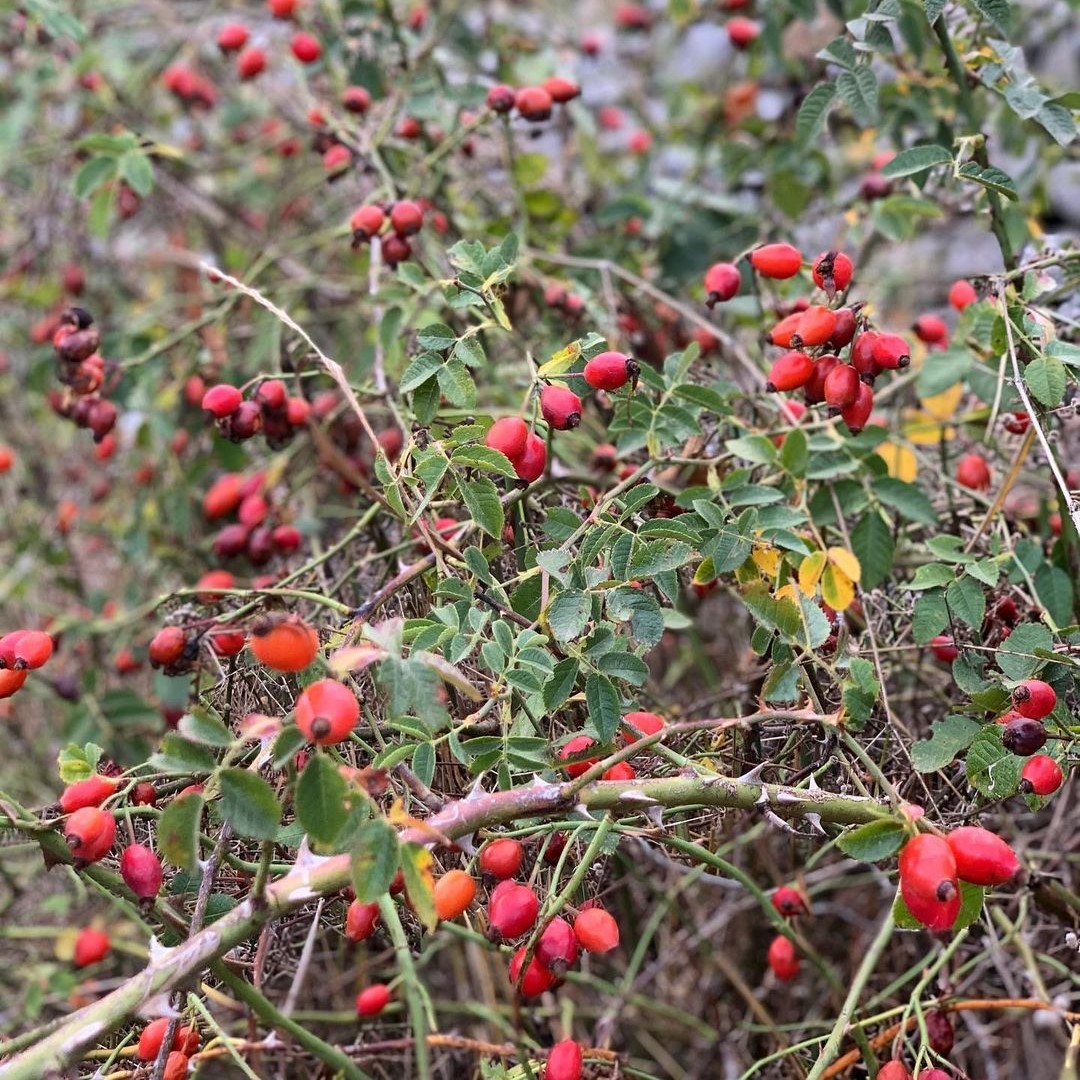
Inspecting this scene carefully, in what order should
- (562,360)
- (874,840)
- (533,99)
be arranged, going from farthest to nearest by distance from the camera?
(533,99) < (562,360) < (874,840)

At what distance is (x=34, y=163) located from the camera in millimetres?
2631

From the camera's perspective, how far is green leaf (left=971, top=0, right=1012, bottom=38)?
133cm

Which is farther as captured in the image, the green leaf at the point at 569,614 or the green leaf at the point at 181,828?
the green leaf at the point at 569,614

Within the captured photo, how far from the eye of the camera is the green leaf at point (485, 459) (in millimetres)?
1079

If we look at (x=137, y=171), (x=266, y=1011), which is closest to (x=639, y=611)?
(x=266, y=1011)

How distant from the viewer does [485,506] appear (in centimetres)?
112

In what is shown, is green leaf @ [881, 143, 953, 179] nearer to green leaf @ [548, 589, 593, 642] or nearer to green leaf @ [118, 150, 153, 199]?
green leaf @ [548, 589, 593, 642]

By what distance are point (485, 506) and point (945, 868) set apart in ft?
1.74

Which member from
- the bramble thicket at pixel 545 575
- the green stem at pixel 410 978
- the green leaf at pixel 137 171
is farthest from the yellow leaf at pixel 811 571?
A: the green leaf at pixel 137 171

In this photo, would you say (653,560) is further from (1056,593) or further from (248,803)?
(1056,593)

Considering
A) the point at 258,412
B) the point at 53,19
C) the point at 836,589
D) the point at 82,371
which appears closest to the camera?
the point at 836,589

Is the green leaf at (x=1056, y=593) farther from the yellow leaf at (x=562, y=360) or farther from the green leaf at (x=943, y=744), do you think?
the yellow leaf at (x=562, y=360)

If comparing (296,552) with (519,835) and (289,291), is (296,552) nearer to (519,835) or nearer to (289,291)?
(289,291)

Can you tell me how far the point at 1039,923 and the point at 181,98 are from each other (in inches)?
93.4
